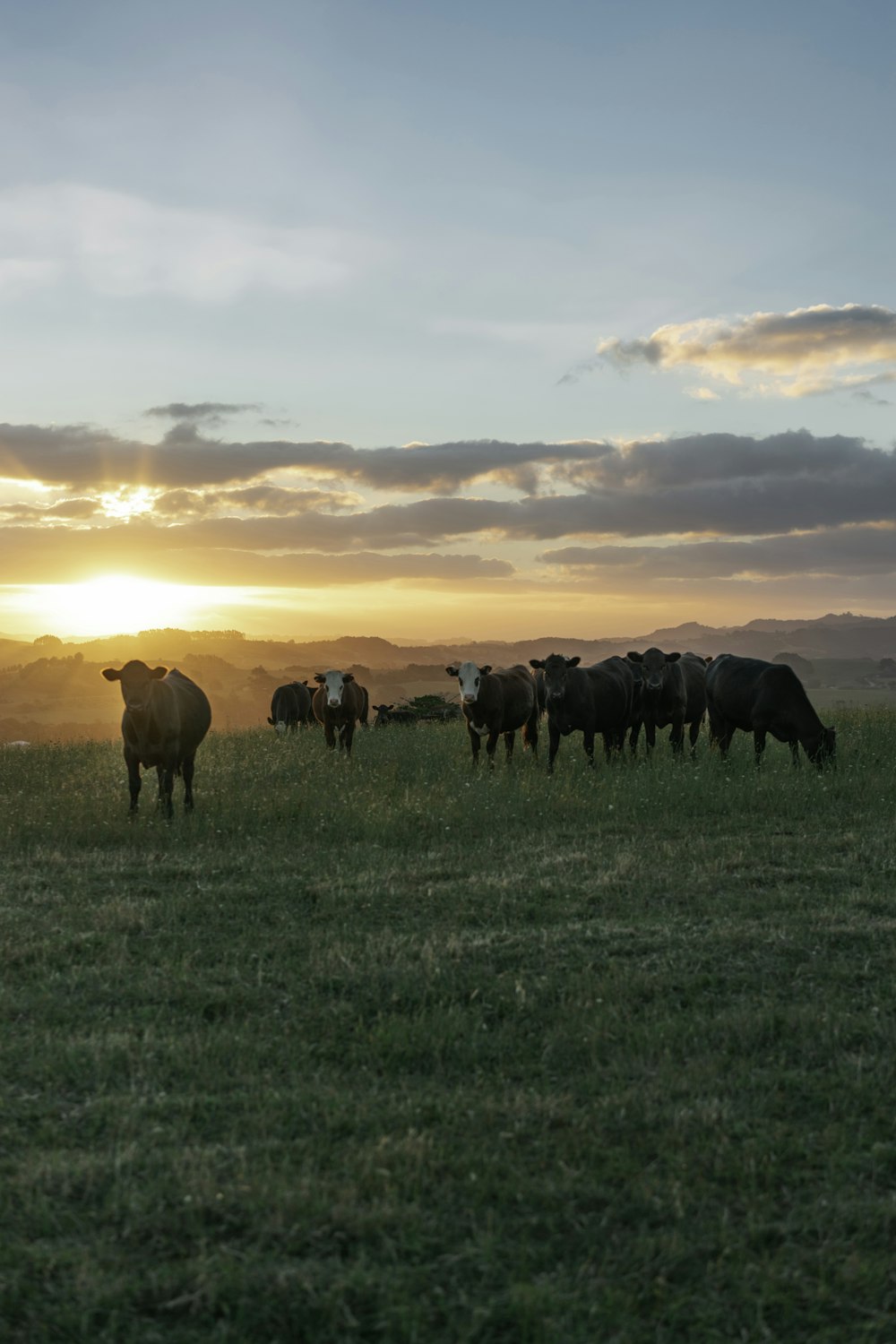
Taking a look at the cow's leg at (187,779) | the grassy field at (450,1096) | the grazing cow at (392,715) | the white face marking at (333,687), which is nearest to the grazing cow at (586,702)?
the white face marking at (333,687)

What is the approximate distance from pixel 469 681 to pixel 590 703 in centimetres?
240

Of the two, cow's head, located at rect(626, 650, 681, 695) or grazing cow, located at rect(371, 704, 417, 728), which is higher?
cow's head, located at rect(626, 650, 681, 695)

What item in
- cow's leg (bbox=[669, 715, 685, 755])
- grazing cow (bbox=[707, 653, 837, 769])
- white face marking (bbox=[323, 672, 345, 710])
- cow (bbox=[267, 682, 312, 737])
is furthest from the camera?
cow (bbox=[267, 682, 312, 737])

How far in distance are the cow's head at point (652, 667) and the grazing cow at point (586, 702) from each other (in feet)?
1.32

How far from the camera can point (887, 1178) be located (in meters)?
5.13

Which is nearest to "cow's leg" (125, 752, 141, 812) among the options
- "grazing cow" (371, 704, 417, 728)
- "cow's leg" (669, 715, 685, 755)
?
"cow's leg" (669, 715, 685, 755)

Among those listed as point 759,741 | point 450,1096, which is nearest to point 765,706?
point 759,741

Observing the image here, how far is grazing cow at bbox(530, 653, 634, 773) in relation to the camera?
20.9 metres

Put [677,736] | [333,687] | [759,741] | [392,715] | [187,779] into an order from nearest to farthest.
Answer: [187,779] → [759,741] → [677,736] → [333,687] → [392,715]

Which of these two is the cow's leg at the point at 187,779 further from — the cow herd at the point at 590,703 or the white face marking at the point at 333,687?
the white face marking at the point at 333,687

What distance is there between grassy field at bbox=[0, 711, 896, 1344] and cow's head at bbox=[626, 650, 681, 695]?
9.97m

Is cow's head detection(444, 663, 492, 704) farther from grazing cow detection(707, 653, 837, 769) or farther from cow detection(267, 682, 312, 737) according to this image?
cow detection(267, 682, 312, 737)

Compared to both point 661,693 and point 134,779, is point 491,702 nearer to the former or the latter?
point 661,693

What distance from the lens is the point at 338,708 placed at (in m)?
24.1
